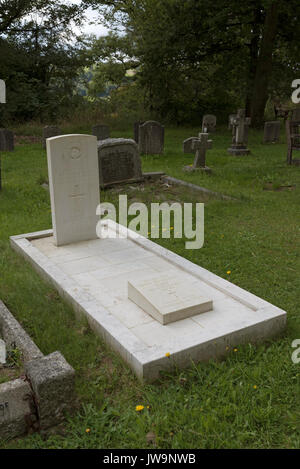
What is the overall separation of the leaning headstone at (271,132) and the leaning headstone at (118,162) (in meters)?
8.34

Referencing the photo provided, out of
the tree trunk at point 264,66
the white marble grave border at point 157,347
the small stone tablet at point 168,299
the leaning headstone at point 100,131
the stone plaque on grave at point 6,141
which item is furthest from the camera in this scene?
the tree trunk at point 264,66

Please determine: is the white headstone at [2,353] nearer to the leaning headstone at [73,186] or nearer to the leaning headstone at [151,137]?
the leaning headstone at [73,186]

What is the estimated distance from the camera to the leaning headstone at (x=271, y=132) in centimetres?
1622

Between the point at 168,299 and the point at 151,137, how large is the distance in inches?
390

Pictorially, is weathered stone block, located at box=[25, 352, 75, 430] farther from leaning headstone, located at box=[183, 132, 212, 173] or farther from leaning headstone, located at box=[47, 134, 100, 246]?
leaning headstone, located at box=[183, 132, 212, 173]

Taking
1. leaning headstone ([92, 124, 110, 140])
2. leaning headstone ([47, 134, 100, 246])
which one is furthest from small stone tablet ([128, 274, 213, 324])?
leaning headstone ([92, 124, 110, 140])

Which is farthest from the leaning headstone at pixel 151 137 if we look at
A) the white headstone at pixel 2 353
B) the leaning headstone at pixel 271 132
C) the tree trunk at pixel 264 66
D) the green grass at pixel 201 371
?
the white headstone at pixel 2 353

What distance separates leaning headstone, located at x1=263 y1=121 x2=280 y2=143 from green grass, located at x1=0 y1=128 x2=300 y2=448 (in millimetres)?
9361

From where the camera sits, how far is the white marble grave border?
3373mm

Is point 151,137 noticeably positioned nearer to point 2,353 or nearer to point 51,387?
point 2,353

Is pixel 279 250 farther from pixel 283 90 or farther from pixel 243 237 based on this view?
pixel 283 90

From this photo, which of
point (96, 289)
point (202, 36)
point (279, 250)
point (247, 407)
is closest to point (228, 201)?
point (279, 250)

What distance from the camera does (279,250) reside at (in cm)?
596

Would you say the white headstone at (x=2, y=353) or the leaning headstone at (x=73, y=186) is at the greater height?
the leaning headstone at (x=73, y=186)
